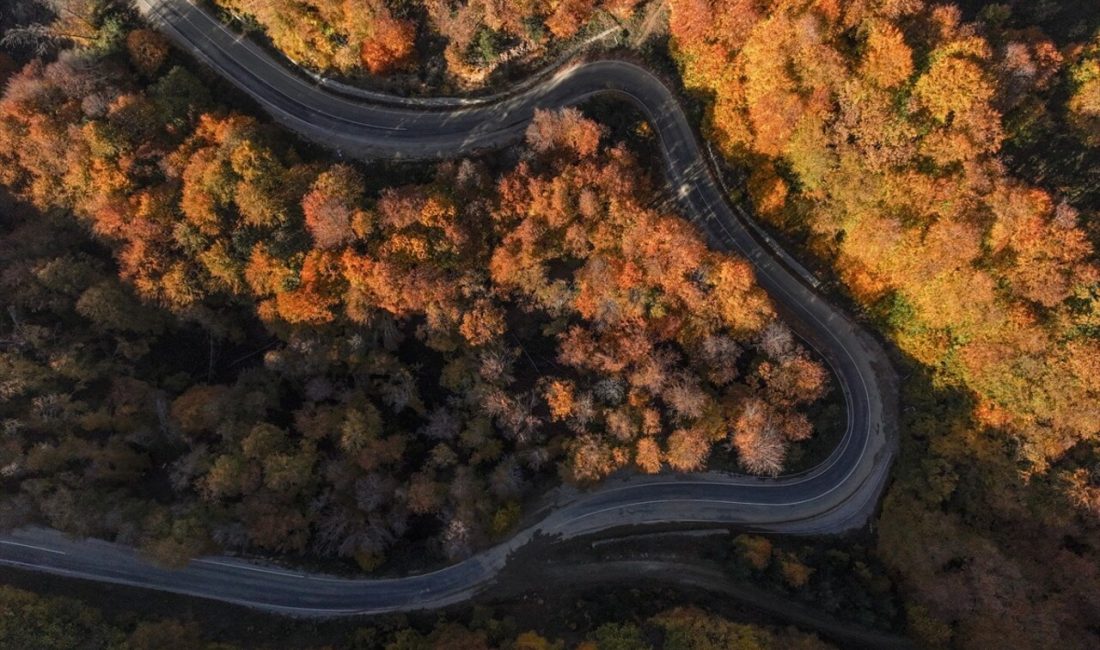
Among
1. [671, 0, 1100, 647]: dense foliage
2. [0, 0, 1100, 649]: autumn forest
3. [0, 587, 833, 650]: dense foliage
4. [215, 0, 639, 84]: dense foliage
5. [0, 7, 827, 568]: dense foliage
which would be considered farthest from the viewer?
[215, 0, 639, 84]: dense foliage

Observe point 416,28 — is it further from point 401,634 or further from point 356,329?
point 401,634

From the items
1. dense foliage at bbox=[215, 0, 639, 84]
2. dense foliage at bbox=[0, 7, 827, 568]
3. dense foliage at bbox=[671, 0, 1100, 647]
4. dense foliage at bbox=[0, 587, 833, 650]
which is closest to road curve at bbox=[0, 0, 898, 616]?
dense foliage at bbox=[215, 0, 639, 84]

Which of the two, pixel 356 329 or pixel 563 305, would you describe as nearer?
pixel 356 329

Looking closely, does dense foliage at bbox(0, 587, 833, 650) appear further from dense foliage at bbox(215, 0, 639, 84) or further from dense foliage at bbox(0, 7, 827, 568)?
dense foliage at bbox(215, 0, 639, 84)

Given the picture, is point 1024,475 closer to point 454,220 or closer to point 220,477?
point 454,220

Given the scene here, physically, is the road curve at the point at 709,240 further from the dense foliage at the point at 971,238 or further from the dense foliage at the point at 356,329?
the dense foliage at the point at 971,238

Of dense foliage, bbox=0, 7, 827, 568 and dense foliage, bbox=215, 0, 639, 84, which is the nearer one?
dense foliage, bbox=0, 7, 827, 568

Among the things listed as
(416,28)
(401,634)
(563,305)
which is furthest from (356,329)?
(416,28)
